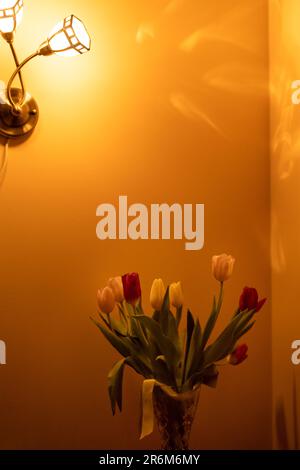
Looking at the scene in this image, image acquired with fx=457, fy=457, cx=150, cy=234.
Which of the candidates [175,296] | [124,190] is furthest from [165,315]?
[124,190]

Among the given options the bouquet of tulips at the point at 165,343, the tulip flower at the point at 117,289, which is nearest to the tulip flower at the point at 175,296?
the bouquet of tulips at the point at 165,343

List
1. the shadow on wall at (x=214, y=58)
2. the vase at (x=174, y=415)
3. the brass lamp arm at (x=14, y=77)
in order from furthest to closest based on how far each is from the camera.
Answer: the shadow on wall at (x=214, y=58)
the brass lamp arm at (x=14, y=77)
the vase at (x=174, y=415)

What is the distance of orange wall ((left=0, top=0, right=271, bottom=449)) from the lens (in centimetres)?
125

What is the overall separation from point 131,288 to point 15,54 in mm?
666

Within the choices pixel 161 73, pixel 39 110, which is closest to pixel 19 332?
pixel 39 110

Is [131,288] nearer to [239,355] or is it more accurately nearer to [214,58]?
[239,355]

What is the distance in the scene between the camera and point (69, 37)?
3.73 feet

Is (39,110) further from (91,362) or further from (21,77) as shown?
(91,362)

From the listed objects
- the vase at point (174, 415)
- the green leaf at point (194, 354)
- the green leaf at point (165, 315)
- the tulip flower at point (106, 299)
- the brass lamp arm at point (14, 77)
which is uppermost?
the brass lamp arm at point (14, 77)

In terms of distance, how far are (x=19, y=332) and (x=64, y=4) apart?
3.00 ft

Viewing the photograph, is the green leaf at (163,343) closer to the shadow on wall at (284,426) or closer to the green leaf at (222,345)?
the green leaf at (222,345)

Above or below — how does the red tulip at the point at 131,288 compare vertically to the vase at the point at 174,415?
above

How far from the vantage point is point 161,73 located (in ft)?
4.35

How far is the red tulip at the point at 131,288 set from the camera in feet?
3.52
